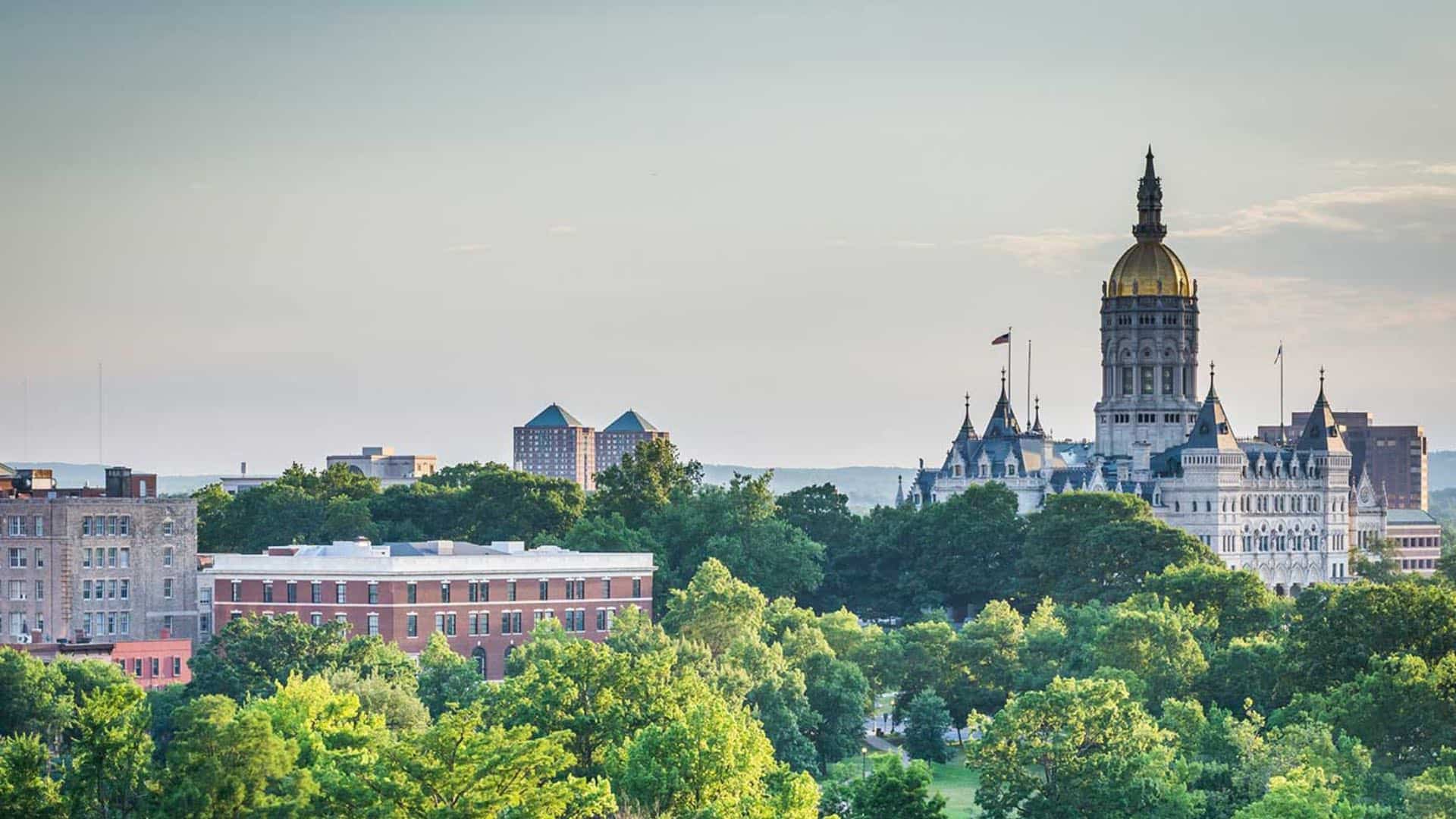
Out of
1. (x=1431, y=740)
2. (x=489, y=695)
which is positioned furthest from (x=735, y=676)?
(x=1431, y=740)

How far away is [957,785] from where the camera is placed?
126 m

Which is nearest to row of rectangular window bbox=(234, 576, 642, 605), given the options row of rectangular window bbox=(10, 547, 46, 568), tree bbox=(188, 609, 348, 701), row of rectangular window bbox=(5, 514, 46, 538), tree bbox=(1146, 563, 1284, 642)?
row of rectangular window bbox=(10, 547, 46, 568)

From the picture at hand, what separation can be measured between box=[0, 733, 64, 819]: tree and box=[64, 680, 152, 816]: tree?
0.84 m

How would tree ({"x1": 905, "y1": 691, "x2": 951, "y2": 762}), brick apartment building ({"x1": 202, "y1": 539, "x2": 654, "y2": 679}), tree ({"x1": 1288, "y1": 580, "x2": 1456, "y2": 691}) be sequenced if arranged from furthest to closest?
brick apartment building ({"x1": 202, "y1": 539, "x2": 654, "y2": 679}) → tree ({"x1": 905, "y1": 691, "x2": 951, "y2": 762}) → tree ({"x1": 1288, "y1": 580, "x2": 1456, "y2": 691})

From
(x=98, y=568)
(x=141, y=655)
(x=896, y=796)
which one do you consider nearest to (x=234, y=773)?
(x=896, y=796)

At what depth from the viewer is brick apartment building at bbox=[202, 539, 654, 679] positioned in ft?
488

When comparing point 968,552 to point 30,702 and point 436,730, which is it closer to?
point 30,702

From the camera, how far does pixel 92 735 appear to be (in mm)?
93875

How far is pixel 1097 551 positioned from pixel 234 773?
3980 inches

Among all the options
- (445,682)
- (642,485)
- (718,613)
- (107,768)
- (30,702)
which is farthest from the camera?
(642,485)

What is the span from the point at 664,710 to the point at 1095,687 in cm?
1630

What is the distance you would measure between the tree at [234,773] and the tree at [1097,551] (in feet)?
303

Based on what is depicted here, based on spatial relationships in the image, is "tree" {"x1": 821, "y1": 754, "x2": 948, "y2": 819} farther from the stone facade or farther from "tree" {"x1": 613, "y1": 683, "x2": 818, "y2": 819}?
the stone facade

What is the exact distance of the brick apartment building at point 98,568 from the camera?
6073 inches
